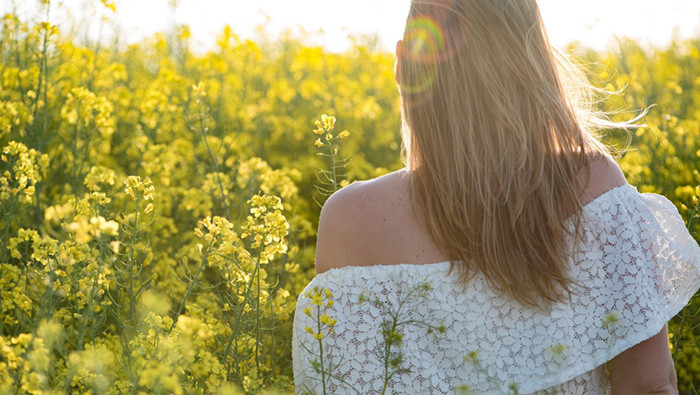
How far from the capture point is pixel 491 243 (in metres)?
1.54

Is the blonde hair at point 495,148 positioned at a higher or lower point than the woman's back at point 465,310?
higher

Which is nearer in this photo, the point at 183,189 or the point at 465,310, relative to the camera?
the point at 465,310

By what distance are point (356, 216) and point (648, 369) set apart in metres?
0.72

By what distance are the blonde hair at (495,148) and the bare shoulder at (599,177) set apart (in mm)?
29

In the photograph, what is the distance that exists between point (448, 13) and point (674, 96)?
4.38 meters

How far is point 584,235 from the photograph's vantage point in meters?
1.58

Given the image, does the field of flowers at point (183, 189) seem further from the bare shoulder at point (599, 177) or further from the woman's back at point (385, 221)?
the bare shoulder at point (599, 177)

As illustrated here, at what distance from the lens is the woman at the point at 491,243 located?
1.55 meters

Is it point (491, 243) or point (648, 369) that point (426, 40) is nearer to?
point (491, 243)

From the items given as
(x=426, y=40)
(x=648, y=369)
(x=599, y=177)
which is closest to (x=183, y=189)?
(x=426, y=40)

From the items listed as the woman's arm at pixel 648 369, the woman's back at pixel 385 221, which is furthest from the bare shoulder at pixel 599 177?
the woman's arm at pixel 648 369

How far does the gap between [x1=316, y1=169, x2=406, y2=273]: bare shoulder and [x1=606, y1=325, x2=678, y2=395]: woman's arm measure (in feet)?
2.05

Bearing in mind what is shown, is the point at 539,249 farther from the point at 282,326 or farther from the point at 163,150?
the point at 163,150

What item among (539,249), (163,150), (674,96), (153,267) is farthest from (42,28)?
(674,96)
